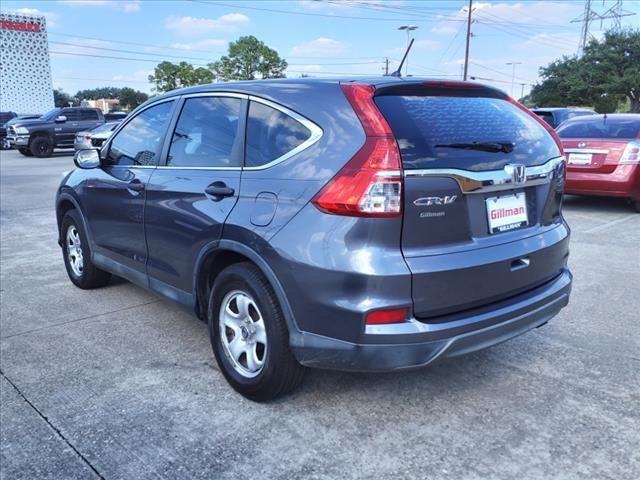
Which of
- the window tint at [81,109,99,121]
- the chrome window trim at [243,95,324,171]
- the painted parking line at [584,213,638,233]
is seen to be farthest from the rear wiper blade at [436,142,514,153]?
the window tint at [81,109,99,121]

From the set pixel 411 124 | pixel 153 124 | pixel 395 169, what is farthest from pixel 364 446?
pixel 153 124

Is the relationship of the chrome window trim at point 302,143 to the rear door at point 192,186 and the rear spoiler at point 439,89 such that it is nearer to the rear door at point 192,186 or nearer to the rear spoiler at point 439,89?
the rear door at point 192,186

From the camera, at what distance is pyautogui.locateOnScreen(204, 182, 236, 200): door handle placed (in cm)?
301

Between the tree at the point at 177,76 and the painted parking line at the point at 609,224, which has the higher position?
the tree at the point at 177,76

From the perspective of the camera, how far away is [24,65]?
5266cm

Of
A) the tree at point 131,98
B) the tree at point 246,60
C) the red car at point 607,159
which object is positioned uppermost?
the tree at point 246,60

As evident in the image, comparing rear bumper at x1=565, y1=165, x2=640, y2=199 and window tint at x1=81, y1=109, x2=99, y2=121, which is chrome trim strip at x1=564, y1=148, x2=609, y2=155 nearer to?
rear bumper at x1=565, y1=165, x2=640, y2=199

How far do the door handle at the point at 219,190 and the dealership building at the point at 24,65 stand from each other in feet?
190

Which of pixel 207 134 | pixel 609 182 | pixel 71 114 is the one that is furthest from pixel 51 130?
pixel 207 134

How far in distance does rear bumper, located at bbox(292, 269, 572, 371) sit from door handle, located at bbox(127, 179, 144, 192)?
180 cm

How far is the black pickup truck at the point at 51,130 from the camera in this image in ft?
69.5

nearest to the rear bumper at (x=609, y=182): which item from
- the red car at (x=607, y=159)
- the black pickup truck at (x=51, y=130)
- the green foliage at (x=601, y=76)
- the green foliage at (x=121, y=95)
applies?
the red car at (x=607, y=159)

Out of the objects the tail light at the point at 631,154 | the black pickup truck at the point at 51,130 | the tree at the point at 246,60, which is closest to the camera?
the tail light at the point at 631,154

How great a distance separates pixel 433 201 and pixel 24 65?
197ft
